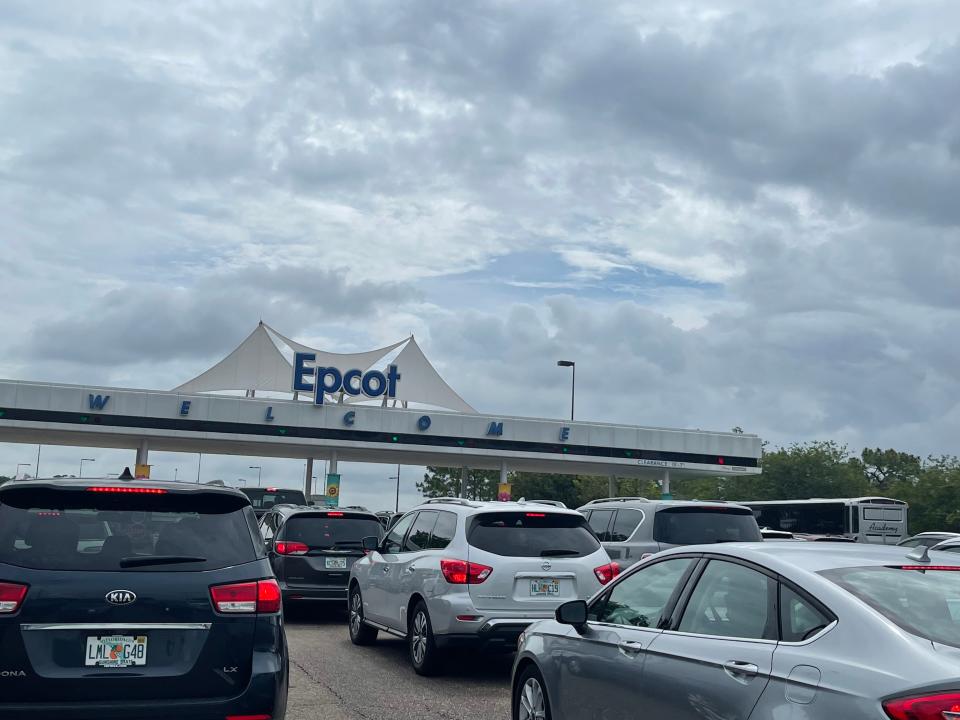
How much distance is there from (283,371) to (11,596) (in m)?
53.7

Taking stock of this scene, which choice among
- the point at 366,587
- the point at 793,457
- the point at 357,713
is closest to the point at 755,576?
A: the point at 357,713

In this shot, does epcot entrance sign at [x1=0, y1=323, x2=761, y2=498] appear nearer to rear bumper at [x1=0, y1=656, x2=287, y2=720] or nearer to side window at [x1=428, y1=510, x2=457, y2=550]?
side window at [x1=428, y1=510, x2=457, y2=550]

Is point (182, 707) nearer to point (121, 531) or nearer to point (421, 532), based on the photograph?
point (121, 531)

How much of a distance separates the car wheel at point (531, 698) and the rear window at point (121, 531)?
6.81 ft

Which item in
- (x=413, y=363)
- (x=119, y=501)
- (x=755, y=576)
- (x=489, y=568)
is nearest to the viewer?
(x=755, y=576)

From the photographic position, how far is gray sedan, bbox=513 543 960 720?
418 cm

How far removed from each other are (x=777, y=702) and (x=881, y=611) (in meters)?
0.56

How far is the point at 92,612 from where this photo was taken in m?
5.62

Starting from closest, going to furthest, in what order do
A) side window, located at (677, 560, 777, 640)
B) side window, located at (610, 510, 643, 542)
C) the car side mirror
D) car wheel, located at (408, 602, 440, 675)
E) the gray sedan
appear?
the gray sedan < side window, located at (677, 560, 777, 640) < the car side mirror < car wheel, located at (408, 602, 440, 675) < side window, located at (610, 510, 643, 542)

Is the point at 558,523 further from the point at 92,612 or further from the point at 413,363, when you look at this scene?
the point at 413,363

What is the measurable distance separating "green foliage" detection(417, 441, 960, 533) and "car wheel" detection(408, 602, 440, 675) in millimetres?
58735

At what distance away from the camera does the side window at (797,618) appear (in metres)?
4.63

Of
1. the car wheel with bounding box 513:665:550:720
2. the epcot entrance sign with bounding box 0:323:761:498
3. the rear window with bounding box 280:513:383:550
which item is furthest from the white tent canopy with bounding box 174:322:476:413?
the car wheel with bounding box 513:665:550:720

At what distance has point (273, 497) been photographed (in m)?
33.0
